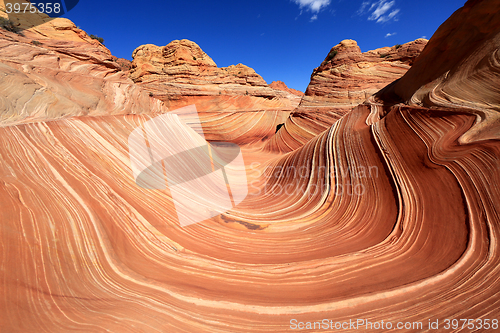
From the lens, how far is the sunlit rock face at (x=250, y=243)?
1371mm

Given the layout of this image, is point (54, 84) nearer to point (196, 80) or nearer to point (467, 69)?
point (467, 69)

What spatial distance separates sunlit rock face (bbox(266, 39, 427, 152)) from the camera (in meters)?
9.20

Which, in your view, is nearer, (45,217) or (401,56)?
(45,217)

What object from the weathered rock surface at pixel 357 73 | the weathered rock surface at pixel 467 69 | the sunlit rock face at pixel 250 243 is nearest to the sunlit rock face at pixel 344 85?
the weathered rock surface at pixel 357 73

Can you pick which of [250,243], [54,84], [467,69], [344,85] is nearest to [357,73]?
[344,85]

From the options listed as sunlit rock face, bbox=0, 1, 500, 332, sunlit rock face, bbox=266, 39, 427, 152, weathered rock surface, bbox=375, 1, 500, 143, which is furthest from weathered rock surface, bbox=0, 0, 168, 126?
sunlit rock face, bbox=266, 39, 427, 152

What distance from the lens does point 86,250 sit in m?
1.66

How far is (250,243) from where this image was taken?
260 centimetres

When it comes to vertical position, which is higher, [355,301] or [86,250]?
[86,250]

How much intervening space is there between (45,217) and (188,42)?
16.9 m

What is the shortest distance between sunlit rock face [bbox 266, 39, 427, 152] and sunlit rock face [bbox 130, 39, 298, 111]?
4656 mm

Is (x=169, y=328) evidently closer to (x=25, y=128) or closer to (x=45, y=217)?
(x=45, y=217)

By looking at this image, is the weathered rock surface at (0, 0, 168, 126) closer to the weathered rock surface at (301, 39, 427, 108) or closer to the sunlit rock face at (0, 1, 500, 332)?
the sunlit rock face at (0, 1, 500, 332)

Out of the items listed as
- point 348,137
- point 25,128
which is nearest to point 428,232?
point 348,137
